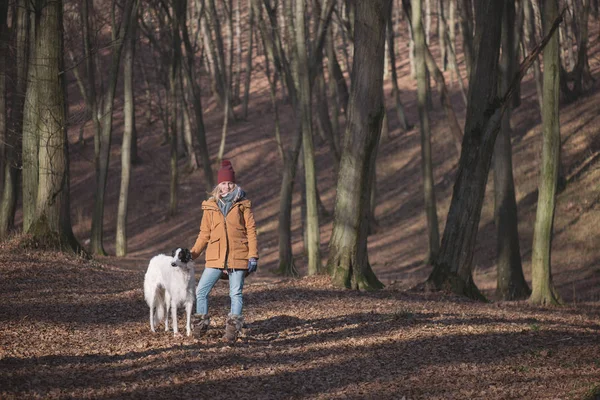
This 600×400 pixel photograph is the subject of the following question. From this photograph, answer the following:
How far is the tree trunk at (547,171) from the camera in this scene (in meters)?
17.3

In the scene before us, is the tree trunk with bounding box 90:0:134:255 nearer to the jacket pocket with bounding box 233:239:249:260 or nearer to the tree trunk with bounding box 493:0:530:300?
the tree trunk with bounding box 493:0:530:300

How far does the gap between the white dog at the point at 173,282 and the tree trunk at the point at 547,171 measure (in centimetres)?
947

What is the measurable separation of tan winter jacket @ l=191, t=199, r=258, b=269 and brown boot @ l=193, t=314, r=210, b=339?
64 cm

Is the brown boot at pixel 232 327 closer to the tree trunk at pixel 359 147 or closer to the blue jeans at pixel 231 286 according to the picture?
the blue jeans at pixel 231 286

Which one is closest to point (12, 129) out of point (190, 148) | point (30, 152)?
point (30, 152)

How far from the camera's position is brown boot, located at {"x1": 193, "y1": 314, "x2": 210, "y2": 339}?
1045 cm

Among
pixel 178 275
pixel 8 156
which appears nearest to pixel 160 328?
pixel 178 275

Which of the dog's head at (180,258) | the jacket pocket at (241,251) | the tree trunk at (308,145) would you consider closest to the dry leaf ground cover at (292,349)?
the dog's head at (180,258)

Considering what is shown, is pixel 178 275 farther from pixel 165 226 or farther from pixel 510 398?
pixel 165 226

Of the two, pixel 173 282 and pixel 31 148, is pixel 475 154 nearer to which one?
pixel 173 282

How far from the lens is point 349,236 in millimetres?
16141

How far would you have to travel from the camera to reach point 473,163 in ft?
55.0

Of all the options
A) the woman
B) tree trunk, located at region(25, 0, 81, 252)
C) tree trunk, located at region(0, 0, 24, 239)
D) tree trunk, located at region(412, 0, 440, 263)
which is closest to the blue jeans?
the woman

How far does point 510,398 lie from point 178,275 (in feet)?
14.0
